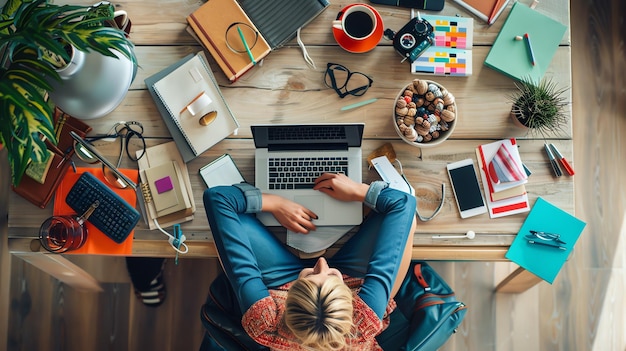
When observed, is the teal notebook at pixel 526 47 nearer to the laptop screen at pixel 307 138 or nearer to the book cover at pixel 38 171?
the laptop screen at pixel 307 138

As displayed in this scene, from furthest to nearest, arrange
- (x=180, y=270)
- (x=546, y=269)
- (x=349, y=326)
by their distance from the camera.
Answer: (x=180, y=270) < (x=546, y=269) < (x=349, y=326)

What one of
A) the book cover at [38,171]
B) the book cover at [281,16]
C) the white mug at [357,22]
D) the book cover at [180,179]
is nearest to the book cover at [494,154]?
the white mug at [357,22]

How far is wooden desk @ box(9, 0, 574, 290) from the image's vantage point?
1.48 meters

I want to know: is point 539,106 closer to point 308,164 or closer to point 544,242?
point 544,242

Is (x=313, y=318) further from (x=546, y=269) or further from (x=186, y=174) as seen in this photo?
(x=546, y=269)

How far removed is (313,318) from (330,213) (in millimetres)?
350

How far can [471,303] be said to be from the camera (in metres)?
2.11

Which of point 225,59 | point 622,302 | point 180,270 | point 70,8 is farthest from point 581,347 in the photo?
point 70,8

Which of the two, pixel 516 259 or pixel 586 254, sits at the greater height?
pixel 516 259

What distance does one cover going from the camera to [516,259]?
1.46 metres

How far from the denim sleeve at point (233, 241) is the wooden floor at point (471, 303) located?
0.72 meters

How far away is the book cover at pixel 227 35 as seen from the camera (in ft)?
4.88

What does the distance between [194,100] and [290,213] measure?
1.42 ft

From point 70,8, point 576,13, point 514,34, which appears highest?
point 70,8
